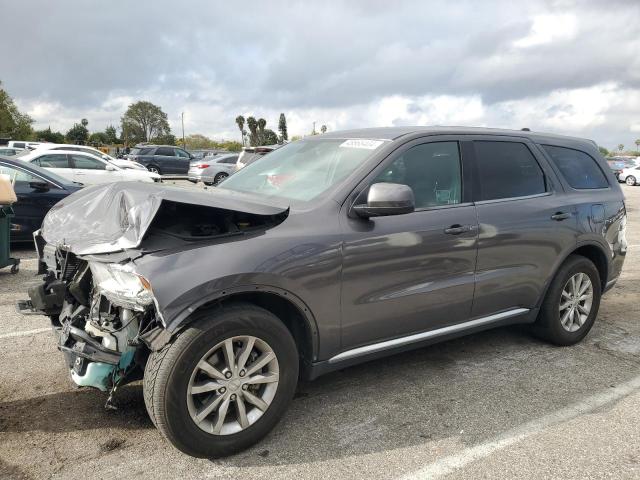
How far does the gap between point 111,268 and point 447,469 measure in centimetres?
203

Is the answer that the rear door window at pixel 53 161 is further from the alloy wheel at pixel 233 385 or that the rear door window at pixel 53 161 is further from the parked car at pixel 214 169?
the alloy wheel at pixel 233 385

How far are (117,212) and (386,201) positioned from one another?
1.55 meters

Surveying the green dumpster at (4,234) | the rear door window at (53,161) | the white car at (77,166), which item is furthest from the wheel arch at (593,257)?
the rear door window at (53,161)

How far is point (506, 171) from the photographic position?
4070 mm

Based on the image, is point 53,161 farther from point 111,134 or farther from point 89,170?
point 111,134

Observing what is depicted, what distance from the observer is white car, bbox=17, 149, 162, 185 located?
1278cm

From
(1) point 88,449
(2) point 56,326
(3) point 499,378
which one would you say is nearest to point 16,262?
(2) point 56,326

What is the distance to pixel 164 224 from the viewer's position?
2.76 metres

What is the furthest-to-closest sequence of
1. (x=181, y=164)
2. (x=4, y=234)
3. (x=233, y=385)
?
(x=181, y=164)
(x=4, y=234)
(x=233, y=385)

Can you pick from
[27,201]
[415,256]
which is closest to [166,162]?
[27,201]

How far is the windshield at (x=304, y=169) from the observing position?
11.2ft

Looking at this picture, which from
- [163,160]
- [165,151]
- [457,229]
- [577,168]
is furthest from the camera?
[165,151]

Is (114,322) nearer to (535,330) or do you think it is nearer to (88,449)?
(88,449)

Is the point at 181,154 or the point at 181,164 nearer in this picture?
the point at 181,164
